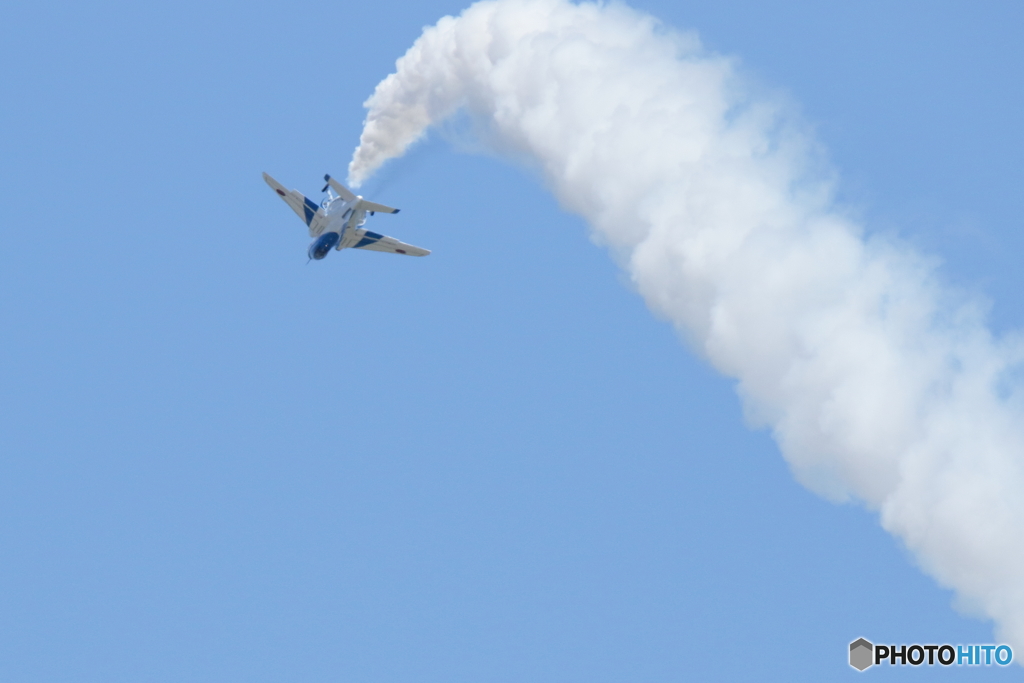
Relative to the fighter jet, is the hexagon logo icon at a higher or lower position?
lower

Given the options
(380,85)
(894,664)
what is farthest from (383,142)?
(894,664)

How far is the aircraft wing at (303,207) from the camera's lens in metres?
59.9

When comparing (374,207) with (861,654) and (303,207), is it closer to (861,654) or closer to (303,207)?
(303,207)

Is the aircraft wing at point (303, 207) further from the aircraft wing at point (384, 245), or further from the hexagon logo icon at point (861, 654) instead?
the hexagon logo icon at point (861, 654)

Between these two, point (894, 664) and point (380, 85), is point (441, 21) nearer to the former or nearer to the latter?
point (380, 85)

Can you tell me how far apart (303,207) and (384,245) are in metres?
4.27

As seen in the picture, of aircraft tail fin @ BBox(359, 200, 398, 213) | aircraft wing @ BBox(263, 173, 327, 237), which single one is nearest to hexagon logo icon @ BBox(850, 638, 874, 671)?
aircraft tail fin @ BBox(359, 200, 398, 213)

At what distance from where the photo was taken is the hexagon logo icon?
47469mm

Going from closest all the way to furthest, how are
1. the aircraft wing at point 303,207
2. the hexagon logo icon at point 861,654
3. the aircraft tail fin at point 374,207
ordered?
the hexagon logo icon at point 861,654, the aircraft tail fin at point 374,207, the aircraft wing at point 303,207

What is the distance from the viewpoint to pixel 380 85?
61.2 metres

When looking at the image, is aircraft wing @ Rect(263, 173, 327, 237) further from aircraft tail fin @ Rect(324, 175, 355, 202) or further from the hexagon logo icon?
the hexagon logo icon

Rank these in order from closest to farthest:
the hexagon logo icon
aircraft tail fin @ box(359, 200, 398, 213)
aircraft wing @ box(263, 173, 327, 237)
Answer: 1. the hexagon logo icon
2. aircraft tail fin @ box(359, 200, 398, 213)
3. aircraft wing @ box(263, 173, 327, 237)

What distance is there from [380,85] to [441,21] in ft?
13.7

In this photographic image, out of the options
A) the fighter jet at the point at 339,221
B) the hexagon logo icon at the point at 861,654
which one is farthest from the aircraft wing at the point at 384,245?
→ the hexagon logo icon at the point at 861,654
